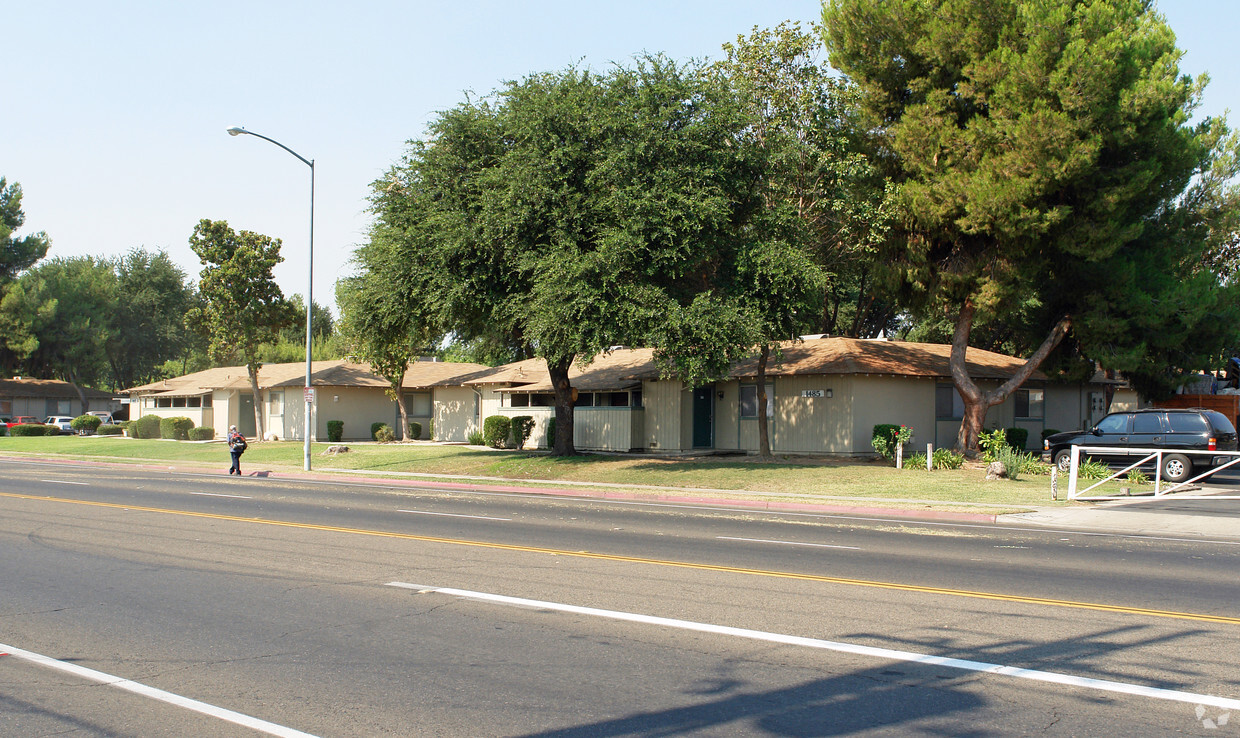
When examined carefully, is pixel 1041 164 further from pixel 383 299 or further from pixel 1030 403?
pixel 383 299

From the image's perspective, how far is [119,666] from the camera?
6.77 m

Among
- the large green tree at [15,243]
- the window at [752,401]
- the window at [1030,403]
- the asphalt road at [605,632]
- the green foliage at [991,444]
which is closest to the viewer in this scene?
the asphalt road at [605,632]


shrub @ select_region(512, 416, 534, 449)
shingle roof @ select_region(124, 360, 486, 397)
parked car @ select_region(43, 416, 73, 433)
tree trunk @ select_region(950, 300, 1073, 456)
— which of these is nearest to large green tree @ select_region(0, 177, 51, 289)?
parked car @ select_region(43, 416, 73, 433)

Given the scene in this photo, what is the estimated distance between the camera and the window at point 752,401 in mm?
32094

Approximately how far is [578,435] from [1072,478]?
2024 cm

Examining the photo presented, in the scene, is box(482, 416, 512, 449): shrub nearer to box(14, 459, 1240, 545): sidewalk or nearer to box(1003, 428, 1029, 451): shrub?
box(14, 459, 1240, 545): sidewalk

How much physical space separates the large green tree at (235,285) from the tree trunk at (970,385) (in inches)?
1340

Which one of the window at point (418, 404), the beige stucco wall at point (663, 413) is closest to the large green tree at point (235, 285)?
the window at point (418, 404)

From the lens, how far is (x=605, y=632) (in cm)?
768

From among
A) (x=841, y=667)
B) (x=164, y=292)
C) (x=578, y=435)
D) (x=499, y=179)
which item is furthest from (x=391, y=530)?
(x=164, y=292)

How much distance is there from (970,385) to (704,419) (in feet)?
30.5

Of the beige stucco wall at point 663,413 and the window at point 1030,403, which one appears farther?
the window at point 1030,403

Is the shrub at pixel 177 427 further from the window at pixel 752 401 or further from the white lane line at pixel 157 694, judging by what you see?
the white lane line at pixel 157 694

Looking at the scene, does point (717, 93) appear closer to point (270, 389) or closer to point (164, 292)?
point (270, 389)
